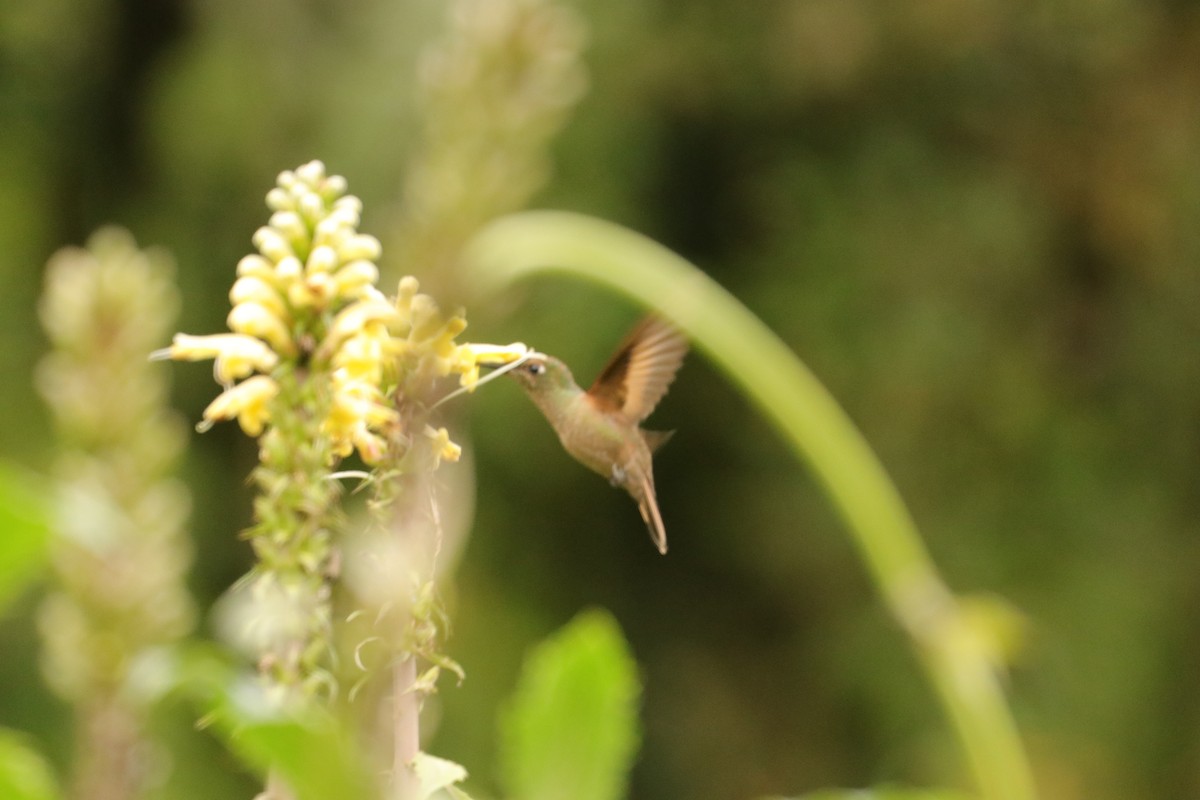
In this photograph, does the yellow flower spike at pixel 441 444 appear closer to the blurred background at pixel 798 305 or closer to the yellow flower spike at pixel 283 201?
the yellow flower spike at pixel 283 201

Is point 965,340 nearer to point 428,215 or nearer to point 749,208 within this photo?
point 749,208

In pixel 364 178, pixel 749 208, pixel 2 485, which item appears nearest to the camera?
pixel 2 485

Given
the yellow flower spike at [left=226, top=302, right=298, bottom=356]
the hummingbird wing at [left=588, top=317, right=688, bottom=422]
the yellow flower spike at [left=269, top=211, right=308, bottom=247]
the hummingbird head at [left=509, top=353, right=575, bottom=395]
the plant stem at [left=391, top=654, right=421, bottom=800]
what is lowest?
the plant stem at [left=391, top=654, right=421, bottom=800]

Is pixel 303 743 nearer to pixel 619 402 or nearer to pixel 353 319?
pixel 353 319

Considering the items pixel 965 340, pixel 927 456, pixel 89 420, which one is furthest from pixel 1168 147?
pixel 89 420

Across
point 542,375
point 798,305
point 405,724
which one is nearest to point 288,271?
point 405,724

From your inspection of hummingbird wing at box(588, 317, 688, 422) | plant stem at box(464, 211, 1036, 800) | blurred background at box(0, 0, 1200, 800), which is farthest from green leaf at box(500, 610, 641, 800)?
blurred background at box(0, 0, 1200, 800)

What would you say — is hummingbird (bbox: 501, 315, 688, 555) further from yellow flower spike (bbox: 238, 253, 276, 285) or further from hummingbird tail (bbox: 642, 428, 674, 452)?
yellow flower spike (bbox: 238, 253, 276, 285)
